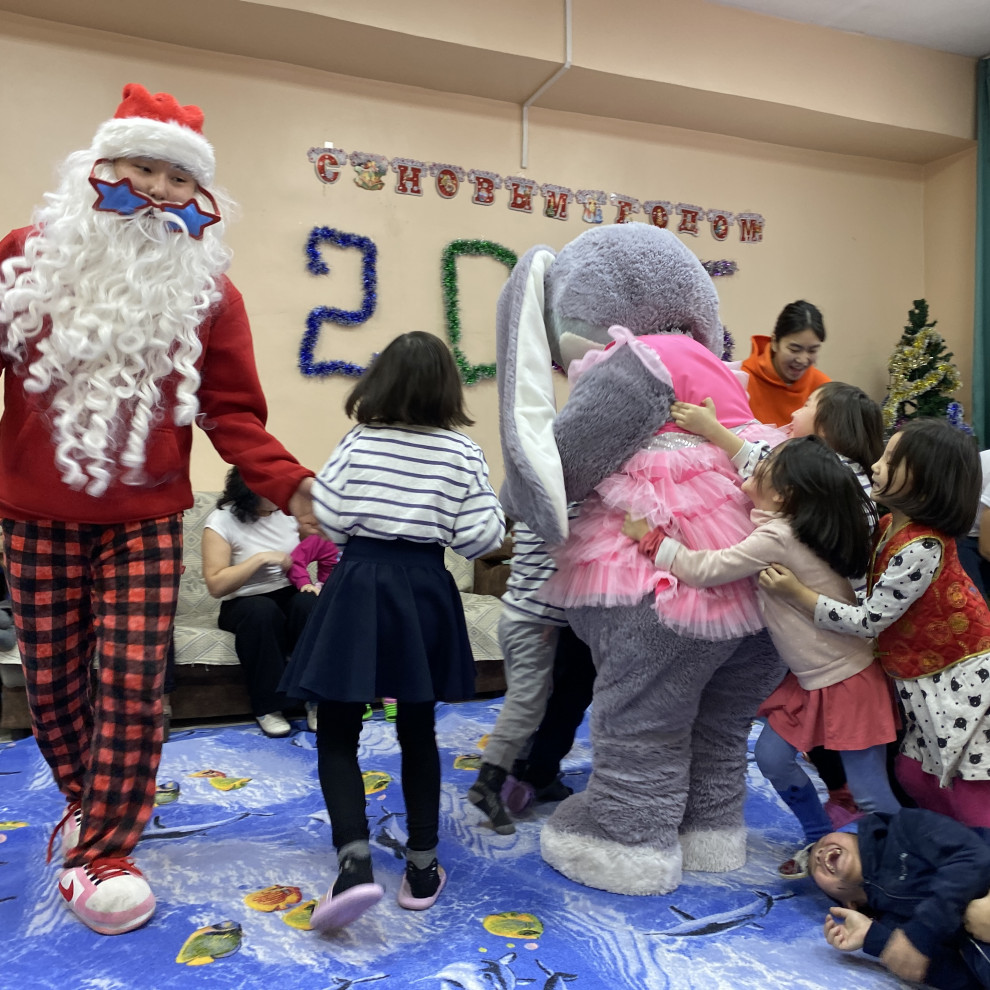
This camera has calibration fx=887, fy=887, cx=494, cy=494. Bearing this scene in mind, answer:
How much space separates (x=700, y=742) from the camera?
201 cm

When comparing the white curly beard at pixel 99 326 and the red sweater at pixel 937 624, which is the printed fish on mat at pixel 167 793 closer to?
the white curly beard at pixel 99 326

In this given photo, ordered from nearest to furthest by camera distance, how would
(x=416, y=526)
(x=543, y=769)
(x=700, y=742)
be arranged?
1. (x=416, y=526)
2. (x=700, y=742)
3. (x=543, y=769)

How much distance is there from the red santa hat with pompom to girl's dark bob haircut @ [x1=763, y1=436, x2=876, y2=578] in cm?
134

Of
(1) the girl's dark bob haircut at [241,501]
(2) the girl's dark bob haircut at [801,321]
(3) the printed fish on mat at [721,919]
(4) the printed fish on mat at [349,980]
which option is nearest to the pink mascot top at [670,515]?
(3) the printed fish on mat at [721,919]

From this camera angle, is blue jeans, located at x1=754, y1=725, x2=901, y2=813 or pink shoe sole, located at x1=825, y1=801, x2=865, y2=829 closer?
blue jeans, located at x1=754, y1=725, x2=901, y2=813

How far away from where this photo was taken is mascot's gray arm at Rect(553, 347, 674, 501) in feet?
6.02

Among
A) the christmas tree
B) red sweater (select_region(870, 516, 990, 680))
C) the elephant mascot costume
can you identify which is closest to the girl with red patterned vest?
red sweater (select_region(870, 516, 990, 680))

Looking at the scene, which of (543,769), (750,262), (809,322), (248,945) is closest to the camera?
(248,945)

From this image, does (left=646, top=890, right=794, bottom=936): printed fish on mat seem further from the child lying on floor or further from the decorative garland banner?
the decorative garland banner

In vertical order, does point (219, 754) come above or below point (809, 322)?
below

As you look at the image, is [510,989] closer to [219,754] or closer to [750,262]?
[219,754]

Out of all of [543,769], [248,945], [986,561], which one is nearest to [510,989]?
[248,945]

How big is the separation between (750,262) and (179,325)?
13.3ft

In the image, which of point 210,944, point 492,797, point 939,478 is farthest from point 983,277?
point 210,944
